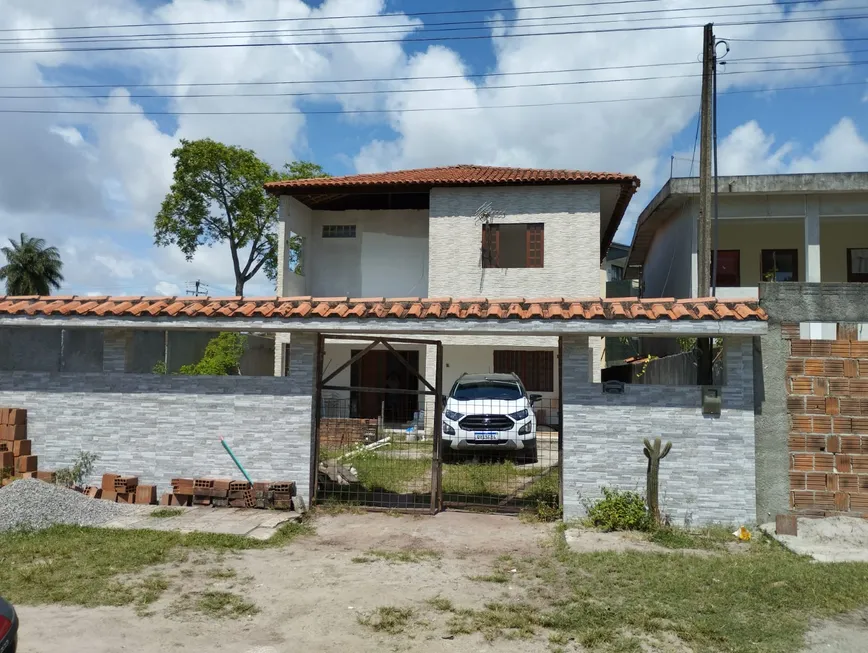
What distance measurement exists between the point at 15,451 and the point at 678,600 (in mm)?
8364

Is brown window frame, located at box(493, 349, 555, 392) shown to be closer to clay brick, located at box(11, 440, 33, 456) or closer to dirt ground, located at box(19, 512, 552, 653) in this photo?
dirt ground, located at box(19, 512, 552, 653)

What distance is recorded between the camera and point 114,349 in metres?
9.04

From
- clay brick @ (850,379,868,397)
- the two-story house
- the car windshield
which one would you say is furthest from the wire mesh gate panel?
the two-story house

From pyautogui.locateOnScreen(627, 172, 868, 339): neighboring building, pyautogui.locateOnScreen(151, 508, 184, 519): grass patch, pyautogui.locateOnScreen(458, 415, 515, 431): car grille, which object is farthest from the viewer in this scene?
pyautogui.locateOnScreen(627, 172, 868, 339): neighboring building

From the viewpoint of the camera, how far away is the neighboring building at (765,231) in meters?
15.4

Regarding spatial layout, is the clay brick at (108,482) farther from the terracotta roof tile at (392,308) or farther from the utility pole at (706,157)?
the utility pole at (706,157)

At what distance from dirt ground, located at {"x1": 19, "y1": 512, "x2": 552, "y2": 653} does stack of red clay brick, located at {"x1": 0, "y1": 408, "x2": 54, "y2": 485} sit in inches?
159

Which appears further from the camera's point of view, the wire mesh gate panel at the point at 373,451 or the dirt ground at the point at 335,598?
the wire mesh gate panel at the point at 373,451

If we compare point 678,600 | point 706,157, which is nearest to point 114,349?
point 678,600

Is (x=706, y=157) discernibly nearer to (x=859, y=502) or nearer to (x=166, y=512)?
(x=859, y=502)

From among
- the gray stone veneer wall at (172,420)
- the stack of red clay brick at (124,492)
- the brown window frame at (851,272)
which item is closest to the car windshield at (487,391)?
the gray stone veneer wall at (172,420)

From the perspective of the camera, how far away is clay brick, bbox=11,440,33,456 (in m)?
8.83

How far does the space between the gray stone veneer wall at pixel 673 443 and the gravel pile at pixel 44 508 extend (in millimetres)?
5654

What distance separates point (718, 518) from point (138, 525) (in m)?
6.73
